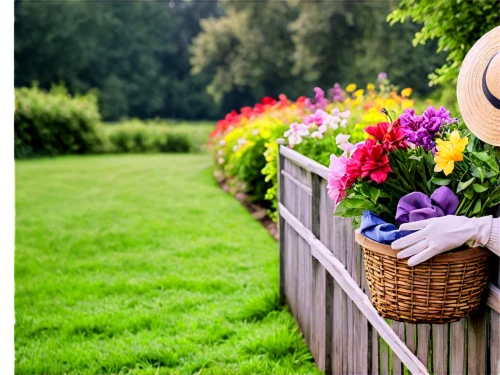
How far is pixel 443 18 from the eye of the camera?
5066mm

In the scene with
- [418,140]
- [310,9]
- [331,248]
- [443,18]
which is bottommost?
[331,248]

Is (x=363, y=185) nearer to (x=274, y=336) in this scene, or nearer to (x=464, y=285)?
(x=464, y=285)

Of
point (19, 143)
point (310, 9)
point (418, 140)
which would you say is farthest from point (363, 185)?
point (310, 9)

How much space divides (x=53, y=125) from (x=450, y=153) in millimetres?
19625

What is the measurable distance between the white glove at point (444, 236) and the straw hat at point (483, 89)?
11.1 inches

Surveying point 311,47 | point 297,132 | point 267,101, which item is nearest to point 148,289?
point 297,132

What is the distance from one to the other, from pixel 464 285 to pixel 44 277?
5.20 m

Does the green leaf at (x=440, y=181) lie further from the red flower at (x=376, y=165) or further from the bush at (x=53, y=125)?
the bush at (x=53, y=125)

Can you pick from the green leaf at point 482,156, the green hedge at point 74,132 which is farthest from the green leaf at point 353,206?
the green hedge at point 74,132

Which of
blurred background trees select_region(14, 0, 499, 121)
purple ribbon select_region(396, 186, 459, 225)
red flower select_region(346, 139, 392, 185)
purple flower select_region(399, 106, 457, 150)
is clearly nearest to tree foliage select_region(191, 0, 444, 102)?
blurred background trees select_region(14, 0, 499, 121)

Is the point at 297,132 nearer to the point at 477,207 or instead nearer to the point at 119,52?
the point at 477,207

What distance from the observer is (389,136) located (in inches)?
79.0

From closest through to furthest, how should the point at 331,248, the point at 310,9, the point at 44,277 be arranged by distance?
the point at 331,248 → the point at 44,277 → the point at 310,9

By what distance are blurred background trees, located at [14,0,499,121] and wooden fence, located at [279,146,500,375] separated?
191 cm
